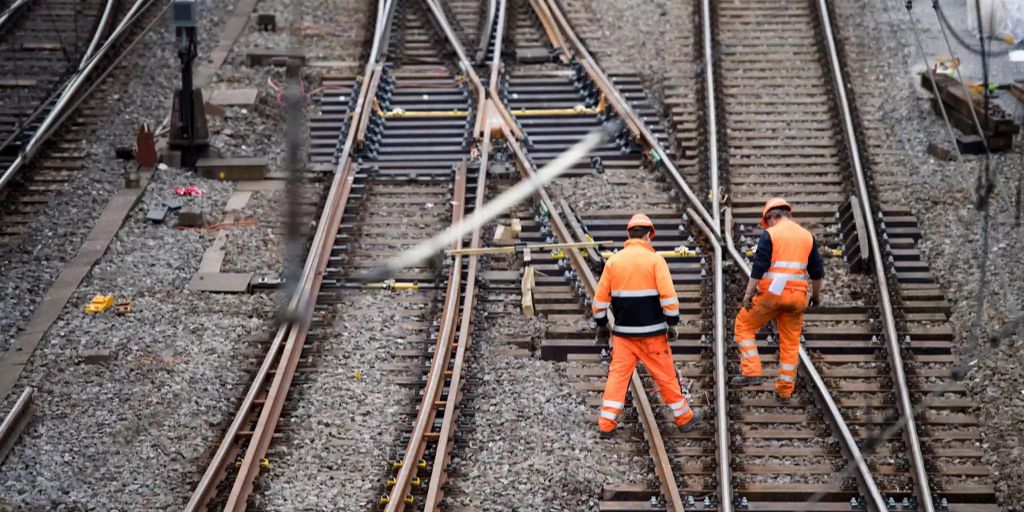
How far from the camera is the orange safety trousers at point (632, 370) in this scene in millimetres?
11297

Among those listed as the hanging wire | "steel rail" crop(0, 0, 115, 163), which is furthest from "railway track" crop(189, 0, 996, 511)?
"steel rail" crop(0, 0, 115, 163)

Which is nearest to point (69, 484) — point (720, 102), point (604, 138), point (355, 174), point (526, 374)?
point (526, 374)

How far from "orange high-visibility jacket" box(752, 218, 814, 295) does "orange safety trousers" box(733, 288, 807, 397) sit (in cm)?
6

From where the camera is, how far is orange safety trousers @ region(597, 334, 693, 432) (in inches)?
445

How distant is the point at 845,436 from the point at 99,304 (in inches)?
258

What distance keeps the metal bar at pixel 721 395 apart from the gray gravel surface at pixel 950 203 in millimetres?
1914

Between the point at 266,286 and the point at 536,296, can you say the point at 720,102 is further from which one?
the point at 266,286

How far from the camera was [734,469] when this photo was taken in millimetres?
10984

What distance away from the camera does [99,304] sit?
13.7 m

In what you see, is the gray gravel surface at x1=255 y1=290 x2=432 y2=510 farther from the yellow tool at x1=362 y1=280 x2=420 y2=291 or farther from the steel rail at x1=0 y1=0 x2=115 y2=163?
the steel rail at x1=0 y1=0 x2=115 y2=163

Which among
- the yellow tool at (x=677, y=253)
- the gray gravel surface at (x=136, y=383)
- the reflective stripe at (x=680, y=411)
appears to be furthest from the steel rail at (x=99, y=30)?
the reflective stripe at (x=680, y=411)

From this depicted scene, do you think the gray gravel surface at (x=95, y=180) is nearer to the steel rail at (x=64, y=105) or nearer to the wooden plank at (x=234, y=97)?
the steel rail at (x=64, y=105)

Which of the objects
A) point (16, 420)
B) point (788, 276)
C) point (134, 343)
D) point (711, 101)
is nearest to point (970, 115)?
point (711, 101)

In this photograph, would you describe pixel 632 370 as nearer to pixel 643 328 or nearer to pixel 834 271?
pixel 643 328
